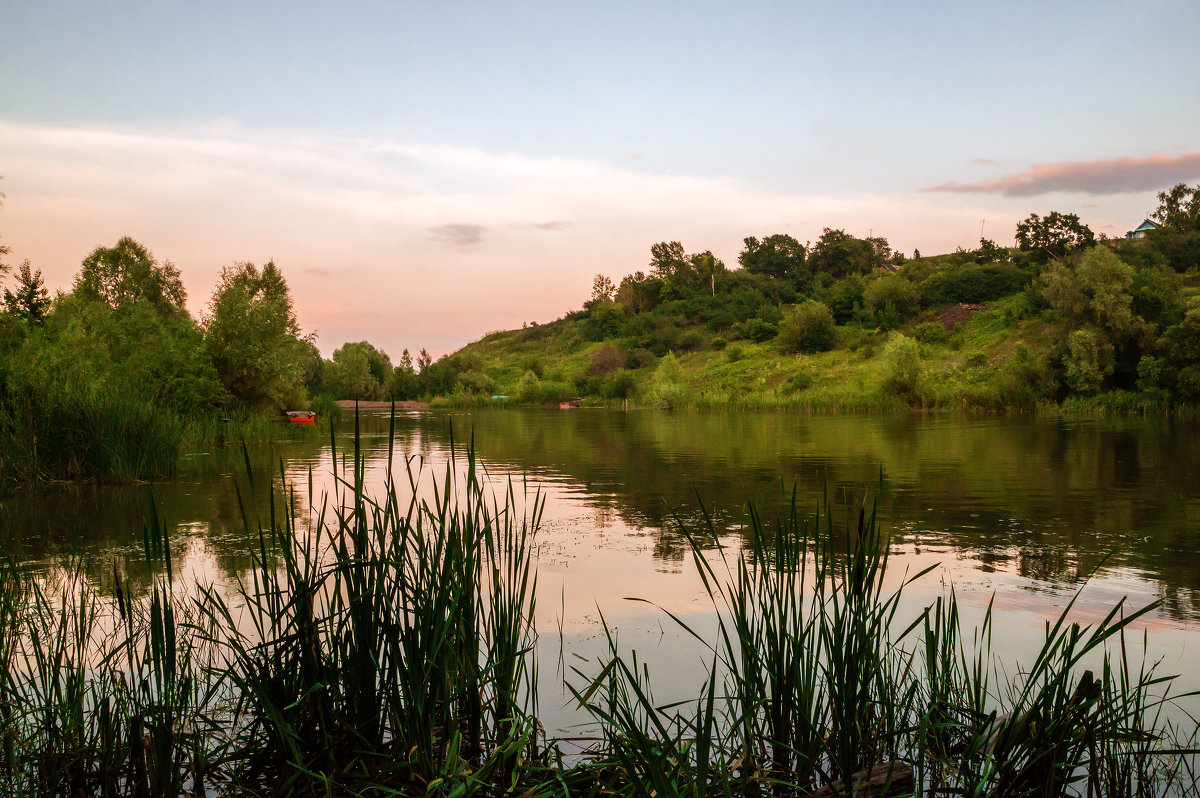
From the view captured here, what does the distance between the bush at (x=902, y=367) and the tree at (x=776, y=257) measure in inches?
1482

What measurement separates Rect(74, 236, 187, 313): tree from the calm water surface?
2603 centimetres

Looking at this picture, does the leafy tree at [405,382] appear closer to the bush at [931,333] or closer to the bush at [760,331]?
the bush at [760,331]

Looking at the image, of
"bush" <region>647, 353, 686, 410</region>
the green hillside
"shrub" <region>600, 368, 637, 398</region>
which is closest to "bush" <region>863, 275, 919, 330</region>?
the green hillside

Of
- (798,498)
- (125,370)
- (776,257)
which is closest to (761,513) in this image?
(798,498)

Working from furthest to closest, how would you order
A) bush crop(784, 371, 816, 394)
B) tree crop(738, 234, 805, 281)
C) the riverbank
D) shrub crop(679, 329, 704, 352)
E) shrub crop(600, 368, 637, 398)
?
tree crop(738, 234, 805, 281), shrub crop(679, 329, 704, 352), shrub crop(600, 368, 637, 398), bush crop(784, 371, 816, 394), the riverbank

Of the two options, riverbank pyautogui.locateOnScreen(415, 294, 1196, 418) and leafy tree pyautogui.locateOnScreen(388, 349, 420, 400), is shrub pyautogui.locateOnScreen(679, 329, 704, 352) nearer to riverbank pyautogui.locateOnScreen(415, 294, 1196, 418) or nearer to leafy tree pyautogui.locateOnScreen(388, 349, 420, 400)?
riverbank pyautogui.locateOnScreen(415, 294, 1196, 418)

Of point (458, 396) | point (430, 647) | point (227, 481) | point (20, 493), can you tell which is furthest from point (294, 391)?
point (458, 396)

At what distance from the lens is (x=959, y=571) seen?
6.78 m

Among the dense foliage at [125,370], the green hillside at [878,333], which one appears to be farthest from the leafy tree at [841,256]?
the dense foliage at [125,370]

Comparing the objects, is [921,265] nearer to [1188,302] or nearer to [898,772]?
[1188,302]

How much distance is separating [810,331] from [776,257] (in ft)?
89.0

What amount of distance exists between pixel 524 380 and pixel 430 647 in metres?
57.2

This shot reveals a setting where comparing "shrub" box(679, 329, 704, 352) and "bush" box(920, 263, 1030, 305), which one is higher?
"bush" box(920, 263, 1030, 305)

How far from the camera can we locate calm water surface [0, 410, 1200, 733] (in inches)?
205
